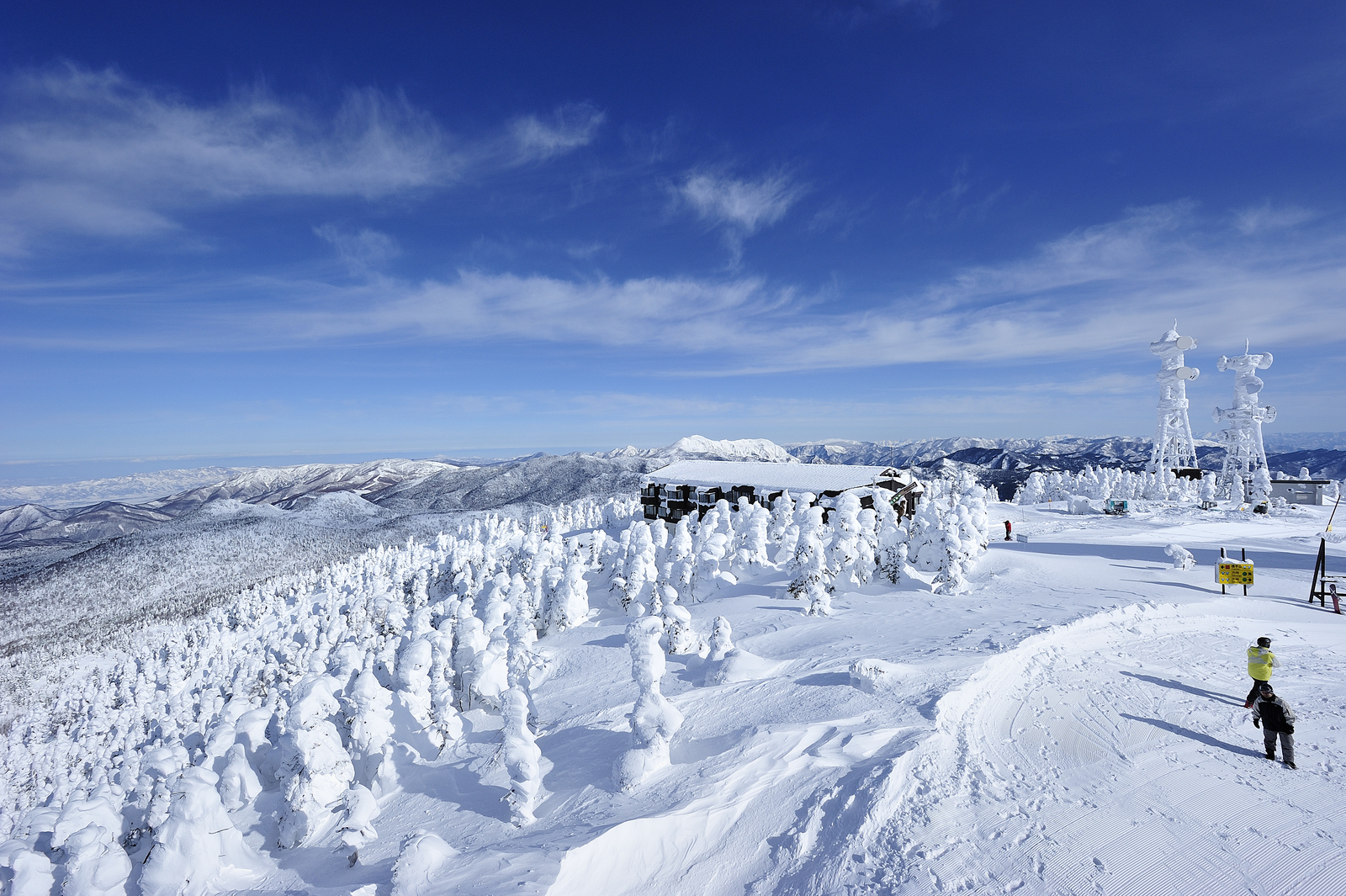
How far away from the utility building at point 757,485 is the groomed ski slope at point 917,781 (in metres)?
28.3

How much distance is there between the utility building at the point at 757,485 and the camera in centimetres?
4609

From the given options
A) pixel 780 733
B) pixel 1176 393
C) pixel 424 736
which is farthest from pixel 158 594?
pixel 1176 393

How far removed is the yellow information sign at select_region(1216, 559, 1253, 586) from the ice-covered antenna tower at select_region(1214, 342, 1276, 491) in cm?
5343

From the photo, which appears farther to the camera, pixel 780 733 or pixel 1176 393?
pixel 1176 393

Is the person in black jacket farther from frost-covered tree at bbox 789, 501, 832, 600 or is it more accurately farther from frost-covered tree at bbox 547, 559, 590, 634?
frost-covered tree at bbox 547, 559, 590, 634

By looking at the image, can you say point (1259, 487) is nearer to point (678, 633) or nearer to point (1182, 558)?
point (1182, 558)

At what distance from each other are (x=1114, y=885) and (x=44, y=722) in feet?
365

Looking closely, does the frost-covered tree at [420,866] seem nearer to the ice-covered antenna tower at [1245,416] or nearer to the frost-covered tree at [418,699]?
the frost-covered tree at [418,699]

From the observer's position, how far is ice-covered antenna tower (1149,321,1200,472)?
61531mm

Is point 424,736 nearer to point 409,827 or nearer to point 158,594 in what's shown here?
point 409,827

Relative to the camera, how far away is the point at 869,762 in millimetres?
8016

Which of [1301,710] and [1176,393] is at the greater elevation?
[1176,393]

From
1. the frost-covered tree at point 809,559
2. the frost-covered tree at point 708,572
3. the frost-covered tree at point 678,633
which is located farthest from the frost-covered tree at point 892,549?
the frost-covered tree at point 678,633

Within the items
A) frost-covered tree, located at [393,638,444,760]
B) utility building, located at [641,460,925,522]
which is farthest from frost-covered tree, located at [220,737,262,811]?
utility building, located at [641,460,925,522]
